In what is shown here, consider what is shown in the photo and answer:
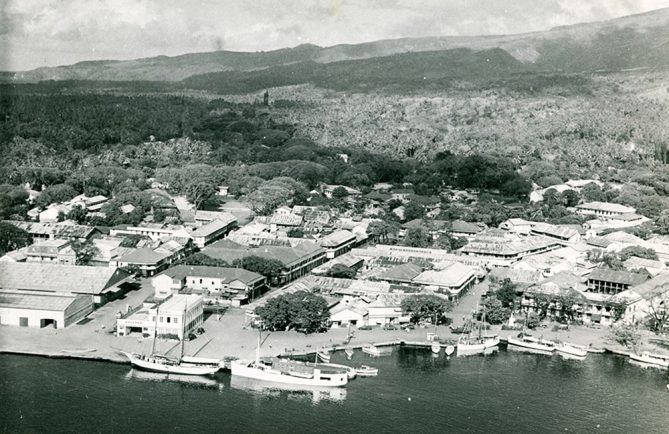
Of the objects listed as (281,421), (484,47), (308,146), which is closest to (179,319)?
(281,421)

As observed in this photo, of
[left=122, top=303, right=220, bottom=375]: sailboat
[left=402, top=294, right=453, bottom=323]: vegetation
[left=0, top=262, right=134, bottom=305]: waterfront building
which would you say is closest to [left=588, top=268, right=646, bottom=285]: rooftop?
[left=402, top=294, right=453, bottom=323]: vegetation

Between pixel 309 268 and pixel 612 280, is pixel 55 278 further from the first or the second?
pixel 612 280

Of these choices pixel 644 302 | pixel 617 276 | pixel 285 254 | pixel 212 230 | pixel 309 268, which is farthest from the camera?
pixel 212 230

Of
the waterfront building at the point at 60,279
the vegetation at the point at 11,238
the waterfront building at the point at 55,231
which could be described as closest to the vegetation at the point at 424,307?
the waterfront building at the point at 60,279

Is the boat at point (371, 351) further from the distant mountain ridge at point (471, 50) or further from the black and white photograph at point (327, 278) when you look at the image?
the distant mountain ridge at point (471, 50)

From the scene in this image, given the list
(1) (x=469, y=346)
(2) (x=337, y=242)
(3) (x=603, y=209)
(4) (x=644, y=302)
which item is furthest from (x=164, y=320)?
(3) (x=603, y=209)

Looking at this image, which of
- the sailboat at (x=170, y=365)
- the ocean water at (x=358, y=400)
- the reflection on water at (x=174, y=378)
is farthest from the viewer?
the sailboat at (x=170, y=365)

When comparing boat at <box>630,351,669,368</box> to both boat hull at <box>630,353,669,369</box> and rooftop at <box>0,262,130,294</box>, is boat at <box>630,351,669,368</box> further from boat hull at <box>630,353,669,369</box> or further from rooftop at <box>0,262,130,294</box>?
rooftop at <box>0,262,130,294</box>
